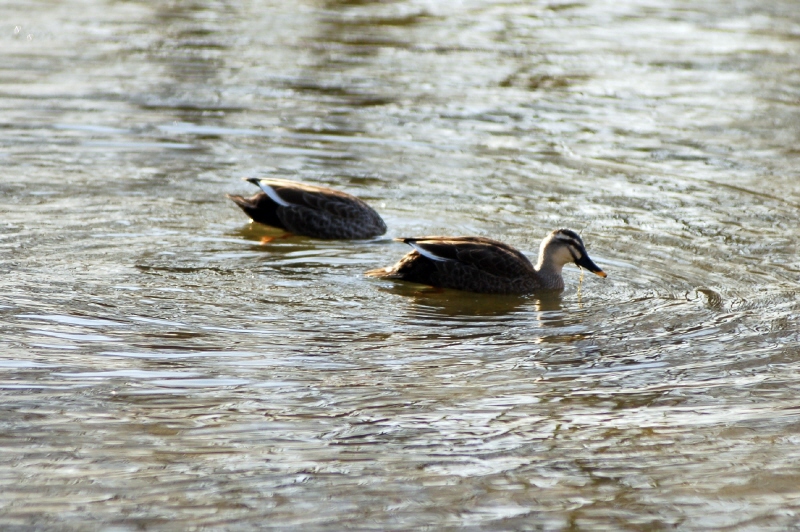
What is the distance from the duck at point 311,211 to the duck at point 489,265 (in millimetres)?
1424

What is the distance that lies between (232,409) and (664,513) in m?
2.53

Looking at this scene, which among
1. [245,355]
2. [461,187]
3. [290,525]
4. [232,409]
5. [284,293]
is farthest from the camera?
[461,187]

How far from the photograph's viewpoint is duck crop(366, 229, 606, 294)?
392 inches

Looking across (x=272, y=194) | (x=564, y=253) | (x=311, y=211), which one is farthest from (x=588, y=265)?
(x=272, y=194)

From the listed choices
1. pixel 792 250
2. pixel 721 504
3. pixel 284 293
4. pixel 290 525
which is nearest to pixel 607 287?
pixel 792 250

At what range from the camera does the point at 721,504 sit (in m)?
5.92

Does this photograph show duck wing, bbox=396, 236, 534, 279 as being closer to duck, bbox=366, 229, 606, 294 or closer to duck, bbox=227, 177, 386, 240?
duck, bbox=366, 229, 606, 294

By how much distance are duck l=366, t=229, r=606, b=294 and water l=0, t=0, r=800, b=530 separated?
0.17 meters

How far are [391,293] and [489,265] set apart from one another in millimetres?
866

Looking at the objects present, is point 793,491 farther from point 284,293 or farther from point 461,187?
point 461,187

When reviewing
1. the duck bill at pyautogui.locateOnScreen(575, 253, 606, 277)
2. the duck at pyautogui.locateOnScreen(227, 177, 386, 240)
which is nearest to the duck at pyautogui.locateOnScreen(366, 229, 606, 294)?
the duck bill at pyautogui.locateOnScreen(575, 253, 606, 277)

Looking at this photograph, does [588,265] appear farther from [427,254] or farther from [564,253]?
[427,254]

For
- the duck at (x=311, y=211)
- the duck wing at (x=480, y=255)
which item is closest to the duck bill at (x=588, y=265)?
the duck wing at (x=480, y=255)

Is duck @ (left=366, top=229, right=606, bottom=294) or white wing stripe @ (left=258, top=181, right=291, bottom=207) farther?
white wing stripe @ (left=258, top=181, right=291, bottom=207)
